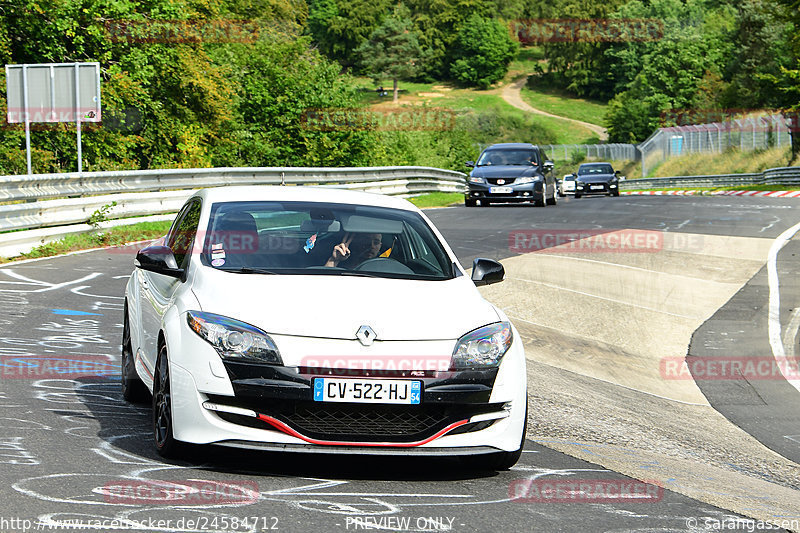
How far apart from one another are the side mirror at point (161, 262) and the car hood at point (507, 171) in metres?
23.9

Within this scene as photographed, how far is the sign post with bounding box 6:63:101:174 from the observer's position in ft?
70.0

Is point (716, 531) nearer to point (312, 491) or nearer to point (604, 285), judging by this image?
point (312, 491)

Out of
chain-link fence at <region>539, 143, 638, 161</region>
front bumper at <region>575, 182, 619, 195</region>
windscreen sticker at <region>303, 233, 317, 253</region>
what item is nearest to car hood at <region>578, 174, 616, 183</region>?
front bumper at <region>575, 182, 619, 195</region>

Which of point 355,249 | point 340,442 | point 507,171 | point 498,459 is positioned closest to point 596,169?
point 507,171

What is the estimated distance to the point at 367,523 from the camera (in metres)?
4.71

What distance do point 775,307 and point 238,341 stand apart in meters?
11.6

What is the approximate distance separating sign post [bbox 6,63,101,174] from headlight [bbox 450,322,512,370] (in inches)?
669

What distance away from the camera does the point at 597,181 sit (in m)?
46.9

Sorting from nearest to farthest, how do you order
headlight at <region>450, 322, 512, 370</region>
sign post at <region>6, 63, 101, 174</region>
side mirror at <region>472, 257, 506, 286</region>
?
1. headlight at <region>450, 322, 512, 370</region>
2. side mirror at <region>472, 257, 506, 286</region>
3. sign post at <region>6, 63, 101, 174</region>

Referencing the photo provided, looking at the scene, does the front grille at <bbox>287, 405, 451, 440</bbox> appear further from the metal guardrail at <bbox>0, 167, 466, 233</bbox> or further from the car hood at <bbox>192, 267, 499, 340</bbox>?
the metal guardrail at <bbox>0, 167, 466, 233</bbox>

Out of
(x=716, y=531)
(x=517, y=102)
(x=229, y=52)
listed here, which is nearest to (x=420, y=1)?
(x=517, y=102)

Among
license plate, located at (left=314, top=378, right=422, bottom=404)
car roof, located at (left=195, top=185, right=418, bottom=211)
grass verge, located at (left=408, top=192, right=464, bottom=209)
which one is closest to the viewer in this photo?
license plate, located at (left=314, top=378, right=422, bottom=404)

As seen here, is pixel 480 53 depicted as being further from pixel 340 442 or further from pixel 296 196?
pixel 340 442

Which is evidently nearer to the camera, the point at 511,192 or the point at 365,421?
the point at 365,421
